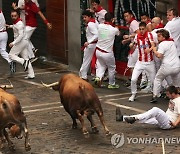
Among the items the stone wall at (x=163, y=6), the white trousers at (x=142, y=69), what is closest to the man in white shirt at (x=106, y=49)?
the stone wall at (x=163, y=6)

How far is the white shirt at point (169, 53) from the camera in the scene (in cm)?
1496

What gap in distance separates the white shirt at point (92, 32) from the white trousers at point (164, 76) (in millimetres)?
2729

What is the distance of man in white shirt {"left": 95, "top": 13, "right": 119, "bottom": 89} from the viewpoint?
1695 cm

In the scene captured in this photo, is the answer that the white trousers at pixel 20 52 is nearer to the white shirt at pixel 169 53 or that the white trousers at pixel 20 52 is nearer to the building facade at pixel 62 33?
the building facade at pixel 62 33

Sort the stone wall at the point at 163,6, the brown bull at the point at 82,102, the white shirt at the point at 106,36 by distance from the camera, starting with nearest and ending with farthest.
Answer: the brown bull at the point at 82,102 < the stone wall at the point at 163,6 < the white shirt at the point at 106,36

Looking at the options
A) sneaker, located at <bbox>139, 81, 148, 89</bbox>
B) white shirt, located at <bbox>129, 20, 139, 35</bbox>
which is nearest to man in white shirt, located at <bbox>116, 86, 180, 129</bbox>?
sneaker, located at <bbox>139, 81, 148, 89</bbox>

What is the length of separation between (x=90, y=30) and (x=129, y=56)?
1177mm

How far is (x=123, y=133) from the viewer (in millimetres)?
13000

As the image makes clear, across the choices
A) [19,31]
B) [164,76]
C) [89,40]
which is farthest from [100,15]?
[164,76]

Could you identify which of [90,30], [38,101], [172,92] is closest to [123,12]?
[90,30]

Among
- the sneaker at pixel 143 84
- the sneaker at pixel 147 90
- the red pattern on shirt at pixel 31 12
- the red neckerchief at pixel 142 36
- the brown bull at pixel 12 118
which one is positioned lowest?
the sneaker at pixel 147 90

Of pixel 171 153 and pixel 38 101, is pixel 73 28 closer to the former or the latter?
pixel 38 101

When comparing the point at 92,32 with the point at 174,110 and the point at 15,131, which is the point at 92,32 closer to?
the point at 174,110

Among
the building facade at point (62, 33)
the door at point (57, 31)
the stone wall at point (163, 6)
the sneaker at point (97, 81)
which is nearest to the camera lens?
the stone wall at point (163, 6)
